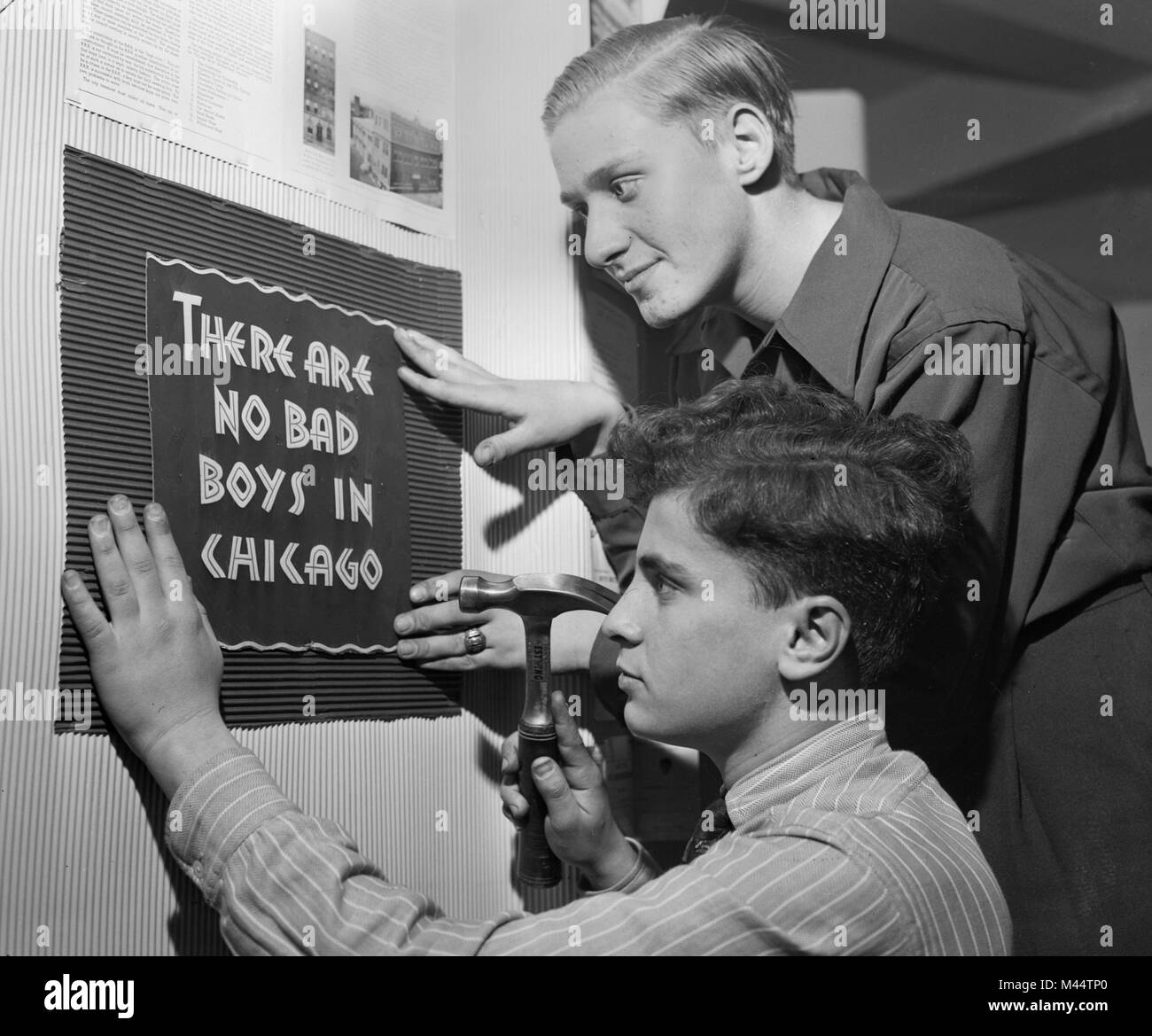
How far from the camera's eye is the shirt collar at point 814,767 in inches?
38.5

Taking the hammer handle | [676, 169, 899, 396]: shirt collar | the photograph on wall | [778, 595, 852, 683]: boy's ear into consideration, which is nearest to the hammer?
the hammer handle

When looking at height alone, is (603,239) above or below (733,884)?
above

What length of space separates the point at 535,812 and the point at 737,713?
32 cm

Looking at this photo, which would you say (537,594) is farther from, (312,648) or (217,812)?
(217,812)

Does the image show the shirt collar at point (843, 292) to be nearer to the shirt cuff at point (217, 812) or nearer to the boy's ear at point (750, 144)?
the boy's ear at point (750, 144)

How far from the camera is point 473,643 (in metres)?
1.30

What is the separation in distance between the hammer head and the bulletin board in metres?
0.11

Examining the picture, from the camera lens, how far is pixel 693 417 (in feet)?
3.75

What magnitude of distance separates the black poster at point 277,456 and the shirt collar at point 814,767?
1.58ft

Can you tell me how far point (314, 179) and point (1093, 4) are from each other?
122 centimetres

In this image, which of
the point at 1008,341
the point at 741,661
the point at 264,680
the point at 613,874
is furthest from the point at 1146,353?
the point at 264,680

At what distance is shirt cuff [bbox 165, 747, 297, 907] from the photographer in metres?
0.96

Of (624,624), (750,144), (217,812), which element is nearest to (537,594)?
(624,624)

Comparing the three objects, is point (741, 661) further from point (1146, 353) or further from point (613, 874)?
point (1146, 353)
